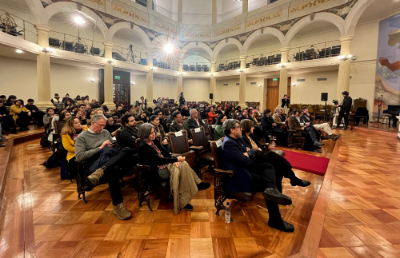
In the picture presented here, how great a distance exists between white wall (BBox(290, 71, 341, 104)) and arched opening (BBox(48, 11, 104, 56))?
13225mm

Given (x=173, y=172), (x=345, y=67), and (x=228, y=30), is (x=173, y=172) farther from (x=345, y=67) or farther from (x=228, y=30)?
(x=228, y=30)

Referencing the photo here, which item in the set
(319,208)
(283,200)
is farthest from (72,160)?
(319,208)

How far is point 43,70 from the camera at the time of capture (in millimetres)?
9227

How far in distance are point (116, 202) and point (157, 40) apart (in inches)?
559

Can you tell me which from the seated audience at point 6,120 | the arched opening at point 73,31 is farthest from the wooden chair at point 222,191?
the arched opening at point 73,31

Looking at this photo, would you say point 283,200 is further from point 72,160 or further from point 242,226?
point 72,160

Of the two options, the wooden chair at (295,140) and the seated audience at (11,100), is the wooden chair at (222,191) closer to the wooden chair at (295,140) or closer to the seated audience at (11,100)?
the wooden chair at (295,140)

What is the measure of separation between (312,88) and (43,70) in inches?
600

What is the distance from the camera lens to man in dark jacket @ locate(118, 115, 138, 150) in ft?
9.31

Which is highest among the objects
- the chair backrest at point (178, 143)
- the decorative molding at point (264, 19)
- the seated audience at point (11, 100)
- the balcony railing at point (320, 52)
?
→ the decorative molding at point (264, 19)

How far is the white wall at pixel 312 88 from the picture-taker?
1284 cm

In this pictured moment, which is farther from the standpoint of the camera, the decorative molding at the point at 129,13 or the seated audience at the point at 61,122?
the decorative molding at the point at 129,13

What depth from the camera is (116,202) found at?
2295 millimetres

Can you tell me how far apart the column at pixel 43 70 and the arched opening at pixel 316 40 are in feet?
42.5
